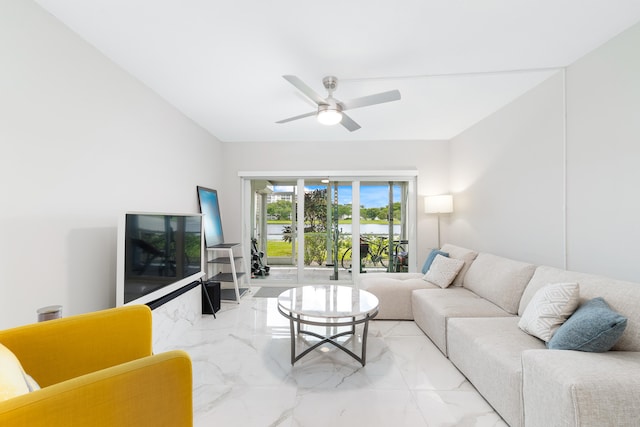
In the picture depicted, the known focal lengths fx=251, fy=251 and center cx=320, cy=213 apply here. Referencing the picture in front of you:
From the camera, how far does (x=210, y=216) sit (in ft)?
12.4

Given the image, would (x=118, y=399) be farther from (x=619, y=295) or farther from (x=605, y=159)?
(x=605, y=159)

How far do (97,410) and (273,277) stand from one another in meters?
3.99

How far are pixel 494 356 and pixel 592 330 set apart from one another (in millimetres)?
525

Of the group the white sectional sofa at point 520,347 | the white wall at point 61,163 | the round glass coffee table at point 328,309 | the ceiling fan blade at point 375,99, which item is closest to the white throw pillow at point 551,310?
the white sectional sofa at point 520,347

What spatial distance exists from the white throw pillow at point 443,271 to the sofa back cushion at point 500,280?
0.54ft

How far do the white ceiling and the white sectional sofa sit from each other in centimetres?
177

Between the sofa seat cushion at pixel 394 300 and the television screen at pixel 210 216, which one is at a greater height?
the television screen at pixel 210 216

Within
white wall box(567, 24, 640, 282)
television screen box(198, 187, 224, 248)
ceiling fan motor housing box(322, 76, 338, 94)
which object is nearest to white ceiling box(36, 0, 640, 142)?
ceiling fan motor housing box(322, 76, 338, 94)

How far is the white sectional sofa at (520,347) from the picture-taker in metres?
1.12

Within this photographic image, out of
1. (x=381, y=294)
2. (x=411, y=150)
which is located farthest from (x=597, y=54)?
(x=381, y=294)

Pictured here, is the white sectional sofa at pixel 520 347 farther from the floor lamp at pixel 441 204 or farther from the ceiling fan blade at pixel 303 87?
the ceiling fan blade at pixel 303 87

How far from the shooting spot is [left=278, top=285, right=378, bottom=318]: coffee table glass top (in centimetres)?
206

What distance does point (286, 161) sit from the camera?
175 inches

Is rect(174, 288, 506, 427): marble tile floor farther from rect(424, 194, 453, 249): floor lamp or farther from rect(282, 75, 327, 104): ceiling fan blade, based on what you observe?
rect(282, 75, 327, 104): ceiling fan blade
